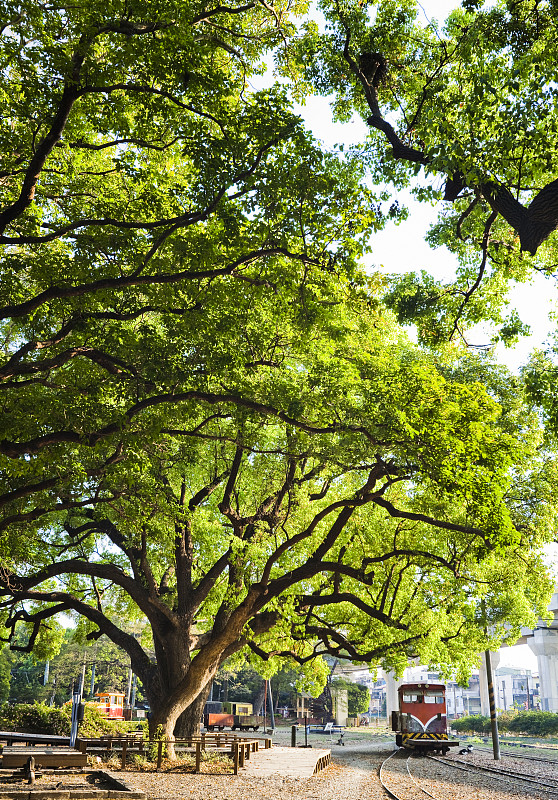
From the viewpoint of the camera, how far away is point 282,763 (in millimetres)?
20625

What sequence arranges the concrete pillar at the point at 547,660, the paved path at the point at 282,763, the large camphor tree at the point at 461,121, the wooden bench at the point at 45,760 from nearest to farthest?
1. the large camphor tree at the point at 461,121
2. the wooden bench at the point at 45,760
3. the paved path at the point at 282,763
4. the concrete pillar at the point at 547,660

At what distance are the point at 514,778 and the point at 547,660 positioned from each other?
37.9 m

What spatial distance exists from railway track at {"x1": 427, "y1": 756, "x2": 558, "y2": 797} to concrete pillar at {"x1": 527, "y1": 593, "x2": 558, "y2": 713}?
1061 inches

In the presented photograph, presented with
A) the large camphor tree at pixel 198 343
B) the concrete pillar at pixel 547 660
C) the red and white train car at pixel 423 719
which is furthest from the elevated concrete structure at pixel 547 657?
the large camphor tree at pixel 198 343

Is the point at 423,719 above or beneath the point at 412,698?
beneath

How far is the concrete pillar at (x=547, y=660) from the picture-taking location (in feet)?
155

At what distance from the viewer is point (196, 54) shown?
8.84 meters

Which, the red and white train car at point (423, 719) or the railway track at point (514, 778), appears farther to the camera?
the red and white train car at point (423, 719)

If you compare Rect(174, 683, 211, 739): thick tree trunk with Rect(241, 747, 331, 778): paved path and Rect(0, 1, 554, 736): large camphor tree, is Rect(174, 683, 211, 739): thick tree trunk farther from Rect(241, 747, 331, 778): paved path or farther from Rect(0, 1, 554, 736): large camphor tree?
Rect(241, 747, 331, 778): paved path

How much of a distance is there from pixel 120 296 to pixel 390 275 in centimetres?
A: 557

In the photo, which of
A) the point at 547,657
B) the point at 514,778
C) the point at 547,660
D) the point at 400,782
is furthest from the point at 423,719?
the point at 547,657

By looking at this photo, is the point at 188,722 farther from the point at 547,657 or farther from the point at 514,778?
the point at 547,657

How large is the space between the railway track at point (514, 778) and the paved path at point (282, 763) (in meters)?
4.85

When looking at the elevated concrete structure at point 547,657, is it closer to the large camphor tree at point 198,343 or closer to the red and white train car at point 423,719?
the red and white train car at point 423,719
